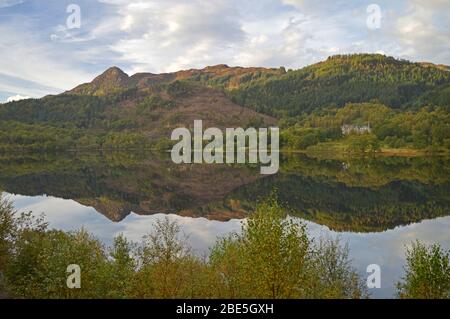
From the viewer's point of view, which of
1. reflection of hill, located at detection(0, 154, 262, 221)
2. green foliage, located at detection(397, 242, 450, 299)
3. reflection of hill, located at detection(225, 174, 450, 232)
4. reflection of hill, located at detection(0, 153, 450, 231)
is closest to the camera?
green foliage, located at detection(397, 242, 450, 299)

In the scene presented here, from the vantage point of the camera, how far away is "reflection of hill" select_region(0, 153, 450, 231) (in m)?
95.1

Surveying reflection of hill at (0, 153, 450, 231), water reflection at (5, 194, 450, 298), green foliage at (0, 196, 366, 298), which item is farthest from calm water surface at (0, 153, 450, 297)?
green foliage at (0, 196, 366, 298)

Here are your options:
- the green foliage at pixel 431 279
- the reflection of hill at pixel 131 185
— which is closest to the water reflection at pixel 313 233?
the reflection of hill at pixel 131 185

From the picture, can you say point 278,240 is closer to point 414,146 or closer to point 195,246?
point 195,246

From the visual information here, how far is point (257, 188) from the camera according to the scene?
131 meters

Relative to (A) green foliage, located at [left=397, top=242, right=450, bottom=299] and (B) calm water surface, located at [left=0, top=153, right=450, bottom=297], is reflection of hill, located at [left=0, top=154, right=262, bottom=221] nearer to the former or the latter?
(B) calm water surface, located at [left=0, top=153, right=450, bottom=297]

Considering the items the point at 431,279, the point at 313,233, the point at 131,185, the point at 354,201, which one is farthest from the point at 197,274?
the point at 131,185

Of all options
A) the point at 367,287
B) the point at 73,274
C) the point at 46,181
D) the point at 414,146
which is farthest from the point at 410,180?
the point at 73,274

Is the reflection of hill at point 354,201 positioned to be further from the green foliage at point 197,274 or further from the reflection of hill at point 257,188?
the green foliage at point 197,274

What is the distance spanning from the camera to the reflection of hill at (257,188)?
9506 cm

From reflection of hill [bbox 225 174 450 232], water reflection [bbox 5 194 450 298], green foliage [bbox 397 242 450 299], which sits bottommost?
green foliage [bbox 397 242 450 299]

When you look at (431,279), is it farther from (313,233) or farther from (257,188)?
(257,188)
